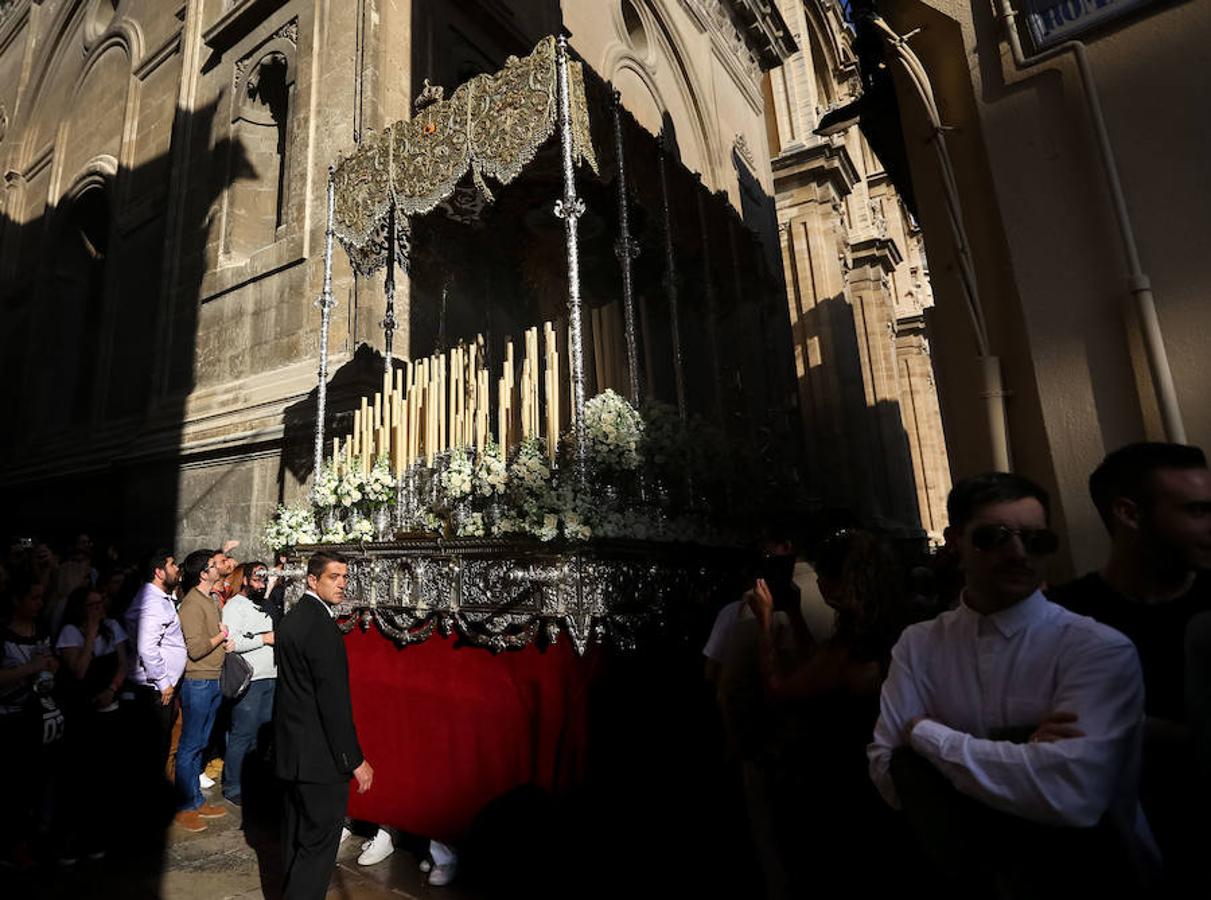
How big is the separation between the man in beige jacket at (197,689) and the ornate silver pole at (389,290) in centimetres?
305

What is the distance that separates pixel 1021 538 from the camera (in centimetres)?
157

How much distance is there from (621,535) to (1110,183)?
3.22 m

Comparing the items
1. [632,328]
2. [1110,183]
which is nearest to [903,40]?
[1110,183]

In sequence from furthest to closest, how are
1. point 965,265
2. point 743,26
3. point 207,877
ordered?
point 743,26
point 207,877
point 965,265

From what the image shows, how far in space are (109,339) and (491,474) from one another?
1171cm

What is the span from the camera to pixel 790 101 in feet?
43.2

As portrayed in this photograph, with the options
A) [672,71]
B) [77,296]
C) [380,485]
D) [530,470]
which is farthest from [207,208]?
[672,71]

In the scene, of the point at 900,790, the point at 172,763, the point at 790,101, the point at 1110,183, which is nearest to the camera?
the point at 900,790

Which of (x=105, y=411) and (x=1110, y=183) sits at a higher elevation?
(x=105, y=411)

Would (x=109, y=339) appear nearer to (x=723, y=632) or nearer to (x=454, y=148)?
(x=454, y=148)

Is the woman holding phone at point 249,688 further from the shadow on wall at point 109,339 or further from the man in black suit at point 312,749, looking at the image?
the shadow on wall at point 109,339

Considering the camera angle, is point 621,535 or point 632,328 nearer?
point 621,535

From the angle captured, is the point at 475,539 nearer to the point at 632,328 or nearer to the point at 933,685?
the point at 632,328

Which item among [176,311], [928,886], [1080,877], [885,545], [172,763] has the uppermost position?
[176,311]
